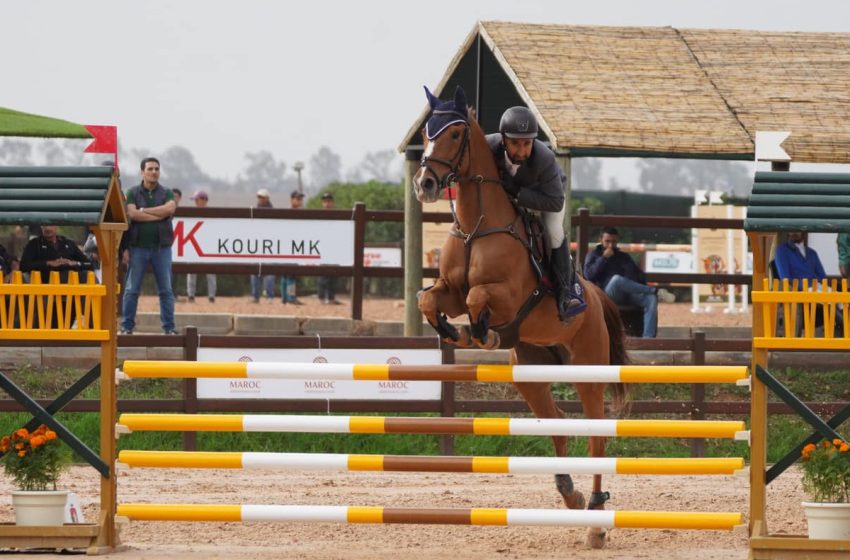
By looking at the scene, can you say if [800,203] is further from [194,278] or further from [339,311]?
[194,278]

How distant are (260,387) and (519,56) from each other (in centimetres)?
476

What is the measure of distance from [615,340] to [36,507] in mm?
3892

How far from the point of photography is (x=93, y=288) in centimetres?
733

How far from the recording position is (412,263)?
14984 mm

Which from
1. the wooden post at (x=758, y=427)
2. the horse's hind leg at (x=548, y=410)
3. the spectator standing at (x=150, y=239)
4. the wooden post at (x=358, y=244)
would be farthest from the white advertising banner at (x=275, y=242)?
the wooden post at (x=758, y=427)

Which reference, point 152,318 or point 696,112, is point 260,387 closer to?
point 152,318

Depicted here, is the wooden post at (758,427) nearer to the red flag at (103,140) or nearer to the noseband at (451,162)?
the noseband at (451,162)

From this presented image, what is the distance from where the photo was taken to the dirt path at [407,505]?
25.6 feet

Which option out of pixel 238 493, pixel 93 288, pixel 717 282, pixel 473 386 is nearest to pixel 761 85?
pixel 717 282

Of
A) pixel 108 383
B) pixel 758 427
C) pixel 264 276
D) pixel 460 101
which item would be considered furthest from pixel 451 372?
pixel 264 276

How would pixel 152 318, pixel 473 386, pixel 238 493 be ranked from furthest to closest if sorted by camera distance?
pixel 152 318 < pixel 473 386 < pixel 238 493

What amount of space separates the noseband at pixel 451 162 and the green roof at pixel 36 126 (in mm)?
6120

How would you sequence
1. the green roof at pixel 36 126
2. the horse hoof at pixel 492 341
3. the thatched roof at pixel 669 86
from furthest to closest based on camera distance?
the thatched roof at pixel 669 86 < the green roof at pixel 36 126 < the horse hoof at pixel 492 341

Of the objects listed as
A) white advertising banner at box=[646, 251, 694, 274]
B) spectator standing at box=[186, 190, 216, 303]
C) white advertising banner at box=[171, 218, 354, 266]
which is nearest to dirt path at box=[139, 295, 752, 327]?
spectator standing at box=[186, 190, 216, 303]
